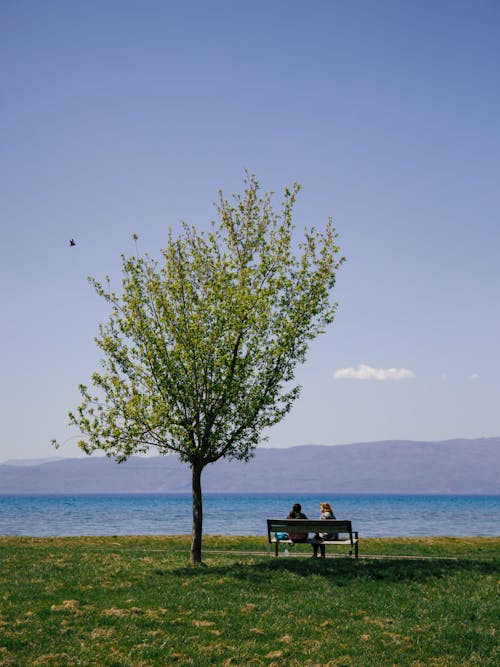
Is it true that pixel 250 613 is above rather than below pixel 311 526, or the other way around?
below

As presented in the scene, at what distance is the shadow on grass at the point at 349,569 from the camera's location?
18.6m

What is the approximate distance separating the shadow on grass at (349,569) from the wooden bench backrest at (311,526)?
101 cm

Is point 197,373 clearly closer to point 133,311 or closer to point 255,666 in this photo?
point 133,311

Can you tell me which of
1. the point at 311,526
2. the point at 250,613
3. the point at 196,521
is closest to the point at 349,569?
the point at 311,526

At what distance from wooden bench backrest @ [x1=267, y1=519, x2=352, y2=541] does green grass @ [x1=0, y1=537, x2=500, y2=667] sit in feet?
3.58

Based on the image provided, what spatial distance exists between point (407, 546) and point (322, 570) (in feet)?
44.4

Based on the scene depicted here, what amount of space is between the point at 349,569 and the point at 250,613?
5881 millimetres

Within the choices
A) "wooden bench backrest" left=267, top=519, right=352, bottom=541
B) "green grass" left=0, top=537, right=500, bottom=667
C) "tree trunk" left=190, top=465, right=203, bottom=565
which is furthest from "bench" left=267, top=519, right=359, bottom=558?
"tree trunk" left=190, top=465, right=203, bottom=565

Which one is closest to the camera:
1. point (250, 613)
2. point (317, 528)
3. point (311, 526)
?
point (250, 613)

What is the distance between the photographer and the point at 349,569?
1973 centimetres

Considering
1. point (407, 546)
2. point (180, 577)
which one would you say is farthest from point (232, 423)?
point (407, 546)

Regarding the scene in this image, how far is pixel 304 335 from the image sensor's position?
22703mm

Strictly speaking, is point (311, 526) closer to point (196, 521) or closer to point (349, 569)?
point (349, 569)

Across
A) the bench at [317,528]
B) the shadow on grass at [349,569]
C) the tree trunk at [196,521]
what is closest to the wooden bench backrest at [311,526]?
the bench at [317,528]
